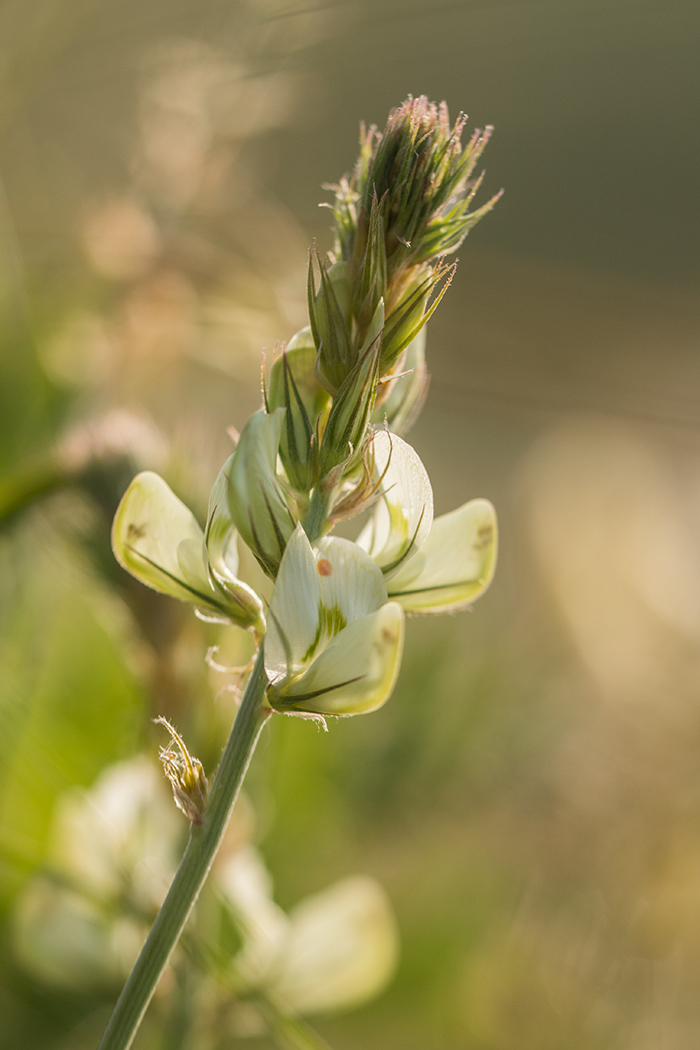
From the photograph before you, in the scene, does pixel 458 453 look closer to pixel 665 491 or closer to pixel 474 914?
pixel 665 491

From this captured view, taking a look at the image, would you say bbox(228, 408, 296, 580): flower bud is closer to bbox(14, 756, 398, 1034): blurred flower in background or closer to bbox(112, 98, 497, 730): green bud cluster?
bbox(112, 98, 497, 730): green bud cluster

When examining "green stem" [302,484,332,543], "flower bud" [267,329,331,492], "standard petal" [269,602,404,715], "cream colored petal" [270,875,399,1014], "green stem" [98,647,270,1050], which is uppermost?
"flower bud" [267,329,331,492]

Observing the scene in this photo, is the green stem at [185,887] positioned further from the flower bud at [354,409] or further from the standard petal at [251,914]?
the standard petal at [251,914]

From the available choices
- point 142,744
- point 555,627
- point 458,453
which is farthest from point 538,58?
point 142,744

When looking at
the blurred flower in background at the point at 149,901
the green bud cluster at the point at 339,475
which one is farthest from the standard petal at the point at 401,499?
the blurred flower in background at the point at 149,901

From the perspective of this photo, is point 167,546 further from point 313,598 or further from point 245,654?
point 245,654

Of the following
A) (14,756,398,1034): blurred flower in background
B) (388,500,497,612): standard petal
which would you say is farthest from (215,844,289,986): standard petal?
(388,500,497,612): standard petal

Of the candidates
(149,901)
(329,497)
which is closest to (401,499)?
(329,497)
